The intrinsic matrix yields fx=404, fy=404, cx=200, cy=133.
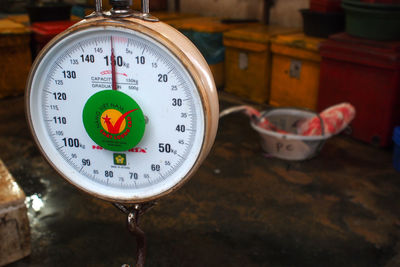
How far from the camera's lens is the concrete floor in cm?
168

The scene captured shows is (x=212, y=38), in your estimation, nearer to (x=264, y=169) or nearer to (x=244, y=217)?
(x=264, y=169)

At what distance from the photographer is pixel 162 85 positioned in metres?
0.78

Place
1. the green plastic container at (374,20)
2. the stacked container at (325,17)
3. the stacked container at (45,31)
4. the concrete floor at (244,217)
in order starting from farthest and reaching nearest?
the stacked container at (45,31) → the stacked container at (325,17) → the green plastic container at (374,20) → the concrete floor at (244,217)

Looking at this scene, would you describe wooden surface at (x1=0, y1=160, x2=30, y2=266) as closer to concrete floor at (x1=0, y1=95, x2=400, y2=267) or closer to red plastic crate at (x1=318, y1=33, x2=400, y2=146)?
concrete floor at (x1=0, y1=95, x2=400, y2=267)

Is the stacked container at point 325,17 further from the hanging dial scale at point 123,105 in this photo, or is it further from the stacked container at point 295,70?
the hanging dial scale at point 123,105

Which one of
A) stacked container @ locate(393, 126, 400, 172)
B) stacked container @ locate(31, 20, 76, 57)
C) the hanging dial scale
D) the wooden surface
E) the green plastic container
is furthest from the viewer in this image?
stacked container @ locate(31, 20, 76, 57)

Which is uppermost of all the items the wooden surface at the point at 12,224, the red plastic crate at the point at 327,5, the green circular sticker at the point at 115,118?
the red plastic crate at the point at 327,5

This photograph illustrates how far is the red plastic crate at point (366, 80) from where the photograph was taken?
2525mm

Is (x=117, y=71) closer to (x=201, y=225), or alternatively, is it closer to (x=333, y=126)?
(x=201, y=225)

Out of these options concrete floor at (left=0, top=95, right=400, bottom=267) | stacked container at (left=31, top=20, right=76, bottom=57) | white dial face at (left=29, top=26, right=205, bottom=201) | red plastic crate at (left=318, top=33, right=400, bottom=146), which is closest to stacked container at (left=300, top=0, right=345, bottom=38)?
red plastic crate at (left=318, top=33, right=400, bottom=146)

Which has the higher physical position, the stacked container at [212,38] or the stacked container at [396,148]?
the stacked container at [212,38]

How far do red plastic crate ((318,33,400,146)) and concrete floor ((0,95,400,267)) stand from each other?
0.21 m

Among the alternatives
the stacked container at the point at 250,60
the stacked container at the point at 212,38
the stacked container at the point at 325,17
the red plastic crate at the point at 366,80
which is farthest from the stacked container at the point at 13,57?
the red plastic crate at the point at 366,80

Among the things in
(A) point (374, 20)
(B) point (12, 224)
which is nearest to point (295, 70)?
(A) point (374, 20)
